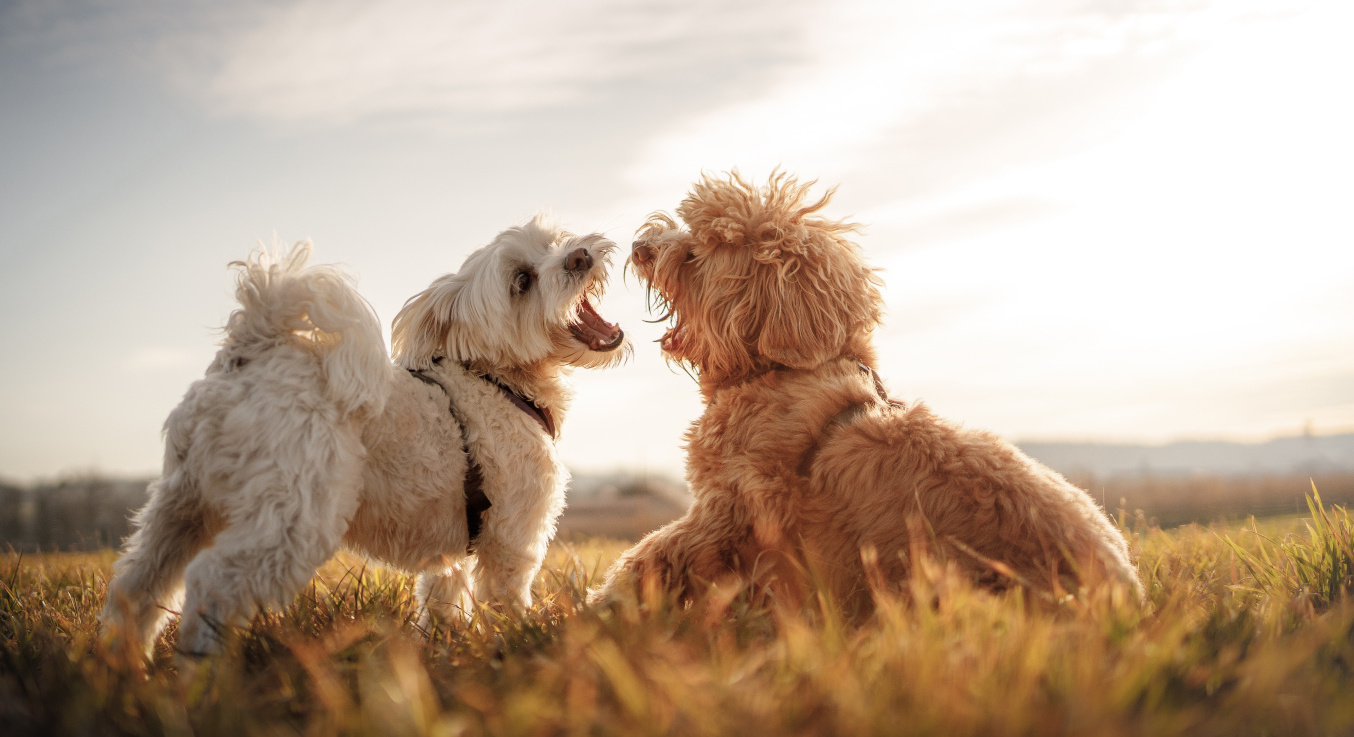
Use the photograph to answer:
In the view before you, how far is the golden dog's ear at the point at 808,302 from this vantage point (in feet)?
12.2

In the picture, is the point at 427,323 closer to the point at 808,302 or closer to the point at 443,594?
the point at 443,594

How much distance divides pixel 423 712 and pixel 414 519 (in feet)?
5.95

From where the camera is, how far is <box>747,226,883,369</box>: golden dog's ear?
3.71 metres

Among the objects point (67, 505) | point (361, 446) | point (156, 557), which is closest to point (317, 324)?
point (361, 446)

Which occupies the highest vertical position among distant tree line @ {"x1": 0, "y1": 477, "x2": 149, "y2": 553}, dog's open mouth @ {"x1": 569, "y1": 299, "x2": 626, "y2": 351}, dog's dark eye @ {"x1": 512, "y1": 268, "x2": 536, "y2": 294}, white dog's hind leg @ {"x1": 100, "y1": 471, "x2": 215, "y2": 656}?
dog's dark eye @ {"x1": 512, "y1": 268, "x2": 536, "y2": 294}

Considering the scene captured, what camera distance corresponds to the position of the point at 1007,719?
5.34ft

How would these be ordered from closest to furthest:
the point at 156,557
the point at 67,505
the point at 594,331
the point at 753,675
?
the point at 753,675 < the point at 156,557 < the point at 594,331 < the point at 67,505

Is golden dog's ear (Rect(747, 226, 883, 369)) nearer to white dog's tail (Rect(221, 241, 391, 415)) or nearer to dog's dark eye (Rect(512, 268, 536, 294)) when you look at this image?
dog's dark eye (Rect(512, 268, 536, 294))

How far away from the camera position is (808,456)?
11.2 feet

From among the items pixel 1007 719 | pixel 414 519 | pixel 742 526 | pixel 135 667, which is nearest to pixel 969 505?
pixel 742 526

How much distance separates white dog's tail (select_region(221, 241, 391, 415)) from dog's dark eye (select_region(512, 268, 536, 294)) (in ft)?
3.44

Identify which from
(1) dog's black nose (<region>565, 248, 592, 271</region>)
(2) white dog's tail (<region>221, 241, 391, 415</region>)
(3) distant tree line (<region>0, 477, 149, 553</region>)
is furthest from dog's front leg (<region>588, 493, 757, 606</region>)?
(3) distant tree line (<region>0, 477, 149, 553</region>)

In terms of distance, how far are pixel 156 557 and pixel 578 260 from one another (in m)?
2.53

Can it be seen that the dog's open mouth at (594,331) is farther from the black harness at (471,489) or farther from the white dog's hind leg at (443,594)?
the white dog's hind leg at (443,594)
